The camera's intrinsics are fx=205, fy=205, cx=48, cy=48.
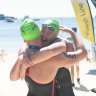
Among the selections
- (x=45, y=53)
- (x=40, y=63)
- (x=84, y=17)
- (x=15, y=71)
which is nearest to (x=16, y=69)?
(x=15, y=71)

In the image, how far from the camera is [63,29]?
2.15m

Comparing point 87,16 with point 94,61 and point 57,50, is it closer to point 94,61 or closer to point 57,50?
point 94,61

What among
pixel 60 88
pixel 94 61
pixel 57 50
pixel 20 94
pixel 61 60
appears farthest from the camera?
pixel 94 61

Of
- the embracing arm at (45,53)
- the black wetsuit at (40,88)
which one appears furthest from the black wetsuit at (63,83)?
the embracing arm at (45,53)

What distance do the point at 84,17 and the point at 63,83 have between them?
380 centimetres

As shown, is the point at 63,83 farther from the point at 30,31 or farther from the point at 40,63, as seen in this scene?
the point at 30,31

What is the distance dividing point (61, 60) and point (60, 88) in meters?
0.37

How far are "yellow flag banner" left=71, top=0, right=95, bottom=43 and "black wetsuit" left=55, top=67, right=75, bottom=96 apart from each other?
12.1 feet

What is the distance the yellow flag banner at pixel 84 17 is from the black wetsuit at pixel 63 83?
12.1 ft

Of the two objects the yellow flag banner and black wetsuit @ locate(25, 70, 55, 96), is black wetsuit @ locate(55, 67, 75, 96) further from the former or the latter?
the yellow flag banner

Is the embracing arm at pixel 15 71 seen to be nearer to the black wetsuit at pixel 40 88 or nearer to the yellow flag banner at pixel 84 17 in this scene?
the black wetsuit at pixel 40 88

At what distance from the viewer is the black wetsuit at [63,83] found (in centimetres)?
208

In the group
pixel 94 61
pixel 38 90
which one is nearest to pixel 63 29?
pixel 38 90

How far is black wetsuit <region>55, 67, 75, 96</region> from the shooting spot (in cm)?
208
